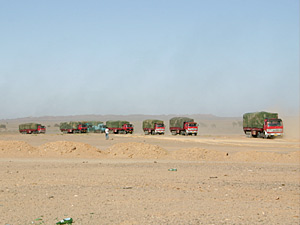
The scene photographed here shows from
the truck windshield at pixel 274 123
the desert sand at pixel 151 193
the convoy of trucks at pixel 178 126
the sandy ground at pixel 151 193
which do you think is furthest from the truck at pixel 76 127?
the sandy ground at pixel 151 193

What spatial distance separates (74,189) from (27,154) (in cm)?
1646

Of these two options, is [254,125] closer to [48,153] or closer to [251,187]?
[48,153]

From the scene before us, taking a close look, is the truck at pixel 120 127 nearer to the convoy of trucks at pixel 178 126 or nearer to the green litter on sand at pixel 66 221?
the convoy of trucks at pixel 178 126

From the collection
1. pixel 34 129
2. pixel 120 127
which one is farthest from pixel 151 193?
pixel 34 129

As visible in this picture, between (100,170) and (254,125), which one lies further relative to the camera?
(254,125)

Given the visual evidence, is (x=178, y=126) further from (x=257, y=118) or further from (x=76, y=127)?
(x=76, y=127)

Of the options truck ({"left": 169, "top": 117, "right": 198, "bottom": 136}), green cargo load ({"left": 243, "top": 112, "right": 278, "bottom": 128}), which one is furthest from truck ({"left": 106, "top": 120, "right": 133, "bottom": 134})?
green cargo load ({"left": 243, "top": 112, "right": 278, "bottom": 128})

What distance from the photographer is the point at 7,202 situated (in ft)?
40.5

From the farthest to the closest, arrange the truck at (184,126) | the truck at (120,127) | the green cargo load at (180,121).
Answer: the truck at (120,127) → the green cargo load at (180,121) → the truck at (184,126)

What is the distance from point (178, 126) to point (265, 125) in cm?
2112

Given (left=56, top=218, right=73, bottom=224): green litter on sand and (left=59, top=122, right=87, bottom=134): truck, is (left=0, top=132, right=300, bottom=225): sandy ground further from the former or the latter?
(left=59, top=122, right=87, bottom=134): truck

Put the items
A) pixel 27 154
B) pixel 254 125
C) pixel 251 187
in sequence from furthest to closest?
pixel 254 125
pixel 27 154
pixel 251 187

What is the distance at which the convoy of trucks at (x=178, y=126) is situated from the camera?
57.3 meters

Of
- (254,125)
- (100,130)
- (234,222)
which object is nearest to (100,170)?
(234,222)
